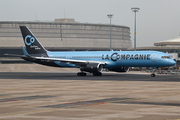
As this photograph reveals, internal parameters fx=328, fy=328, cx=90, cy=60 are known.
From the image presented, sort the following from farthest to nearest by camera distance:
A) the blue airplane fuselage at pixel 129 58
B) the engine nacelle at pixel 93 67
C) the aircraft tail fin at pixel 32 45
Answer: the aircraft tail fin at pixel 32 45, the engine nacelle at pixel 93 67, the blue airplane fuselage at pixel 129 58

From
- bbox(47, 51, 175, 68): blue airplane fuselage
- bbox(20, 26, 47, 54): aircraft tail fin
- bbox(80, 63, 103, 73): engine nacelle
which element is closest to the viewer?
bbox(47, 51, 175, 68): blue airplane fuselage

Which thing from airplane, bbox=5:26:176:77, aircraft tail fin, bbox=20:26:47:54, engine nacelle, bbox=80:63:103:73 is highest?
aircraft tail fin, bbox=20:26:47:54

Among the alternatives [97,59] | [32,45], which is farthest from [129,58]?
[32,45]

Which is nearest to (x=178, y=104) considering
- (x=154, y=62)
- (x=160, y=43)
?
(x=154, y=62)

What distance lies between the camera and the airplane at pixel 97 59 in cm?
5478

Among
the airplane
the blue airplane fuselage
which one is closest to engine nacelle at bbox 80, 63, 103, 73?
the airplane

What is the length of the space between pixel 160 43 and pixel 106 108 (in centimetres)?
18248

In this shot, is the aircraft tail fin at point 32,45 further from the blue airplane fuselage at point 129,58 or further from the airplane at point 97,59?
the blue airplane fuselage at point 129,58

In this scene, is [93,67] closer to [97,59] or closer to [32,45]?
[97,59]

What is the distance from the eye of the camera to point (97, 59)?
192 feet

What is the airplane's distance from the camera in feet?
180

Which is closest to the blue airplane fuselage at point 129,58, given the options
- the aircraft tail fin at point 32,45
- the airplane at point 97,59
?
the airplane at point 97,59

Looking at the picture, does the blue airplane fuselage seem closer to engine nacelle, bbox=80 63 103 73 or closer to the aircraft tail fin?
engine nacelle, bbox=80 63 103 73

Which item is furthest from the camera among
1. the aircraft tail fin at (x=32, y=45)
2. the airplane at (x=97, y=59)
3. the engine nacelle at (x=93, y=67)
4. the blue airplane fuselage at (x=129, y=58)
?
the aircraft tail fin at (x=32, y=45)
